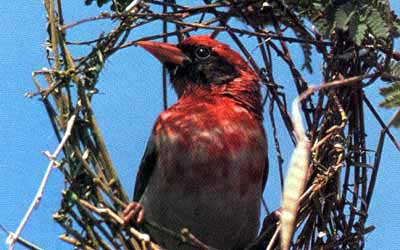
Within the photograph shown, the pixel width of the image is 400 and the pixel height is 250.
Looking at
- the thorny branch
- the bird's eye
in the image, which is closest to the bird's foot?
the thorny branch

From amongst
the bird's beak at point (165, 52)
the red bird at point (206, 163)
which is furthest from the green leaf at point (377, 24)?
the bird's beak at point (165, 52)

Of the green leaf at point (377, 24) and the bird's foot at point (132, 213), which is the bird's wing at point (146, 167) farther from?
the green leaf at point (377, 24)

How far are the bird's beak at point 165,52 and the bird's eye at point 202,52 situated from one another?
2.4 inches

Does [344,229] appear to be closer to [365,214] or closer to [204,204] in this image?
[365,214]

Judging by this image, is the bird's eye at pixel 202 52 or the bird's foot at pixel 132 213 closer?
the bird's foot at pixel 132 213

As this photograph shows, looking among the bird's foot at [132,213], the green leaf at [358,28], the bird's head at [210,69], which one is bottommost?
the bird's foot at [132,213]

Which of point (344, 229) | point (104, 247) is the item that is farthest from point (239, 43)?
point (104, 247)

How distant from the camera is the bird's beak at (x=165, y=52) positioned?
3.37m

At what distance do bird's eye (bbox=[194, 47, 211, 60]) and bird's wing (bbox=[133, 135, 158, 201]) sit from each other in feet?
1.52

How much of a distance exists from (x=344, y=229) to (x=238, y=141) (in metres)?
0.57

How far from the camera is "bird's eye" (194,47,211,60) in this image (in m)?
3.59

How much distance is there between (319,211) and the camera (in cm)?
290

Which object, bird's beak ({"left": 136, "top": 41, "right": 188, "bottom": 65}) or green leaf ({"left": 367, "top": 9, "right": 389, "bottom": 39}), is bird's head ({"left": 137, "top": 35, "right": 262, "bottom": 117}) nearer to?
bird's beak ({"left": 136, "top": 41, "right": 188, "bottom": 65})

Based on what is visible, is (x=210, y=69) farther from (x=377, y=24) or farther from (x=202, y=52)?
(x=377, y=24)
